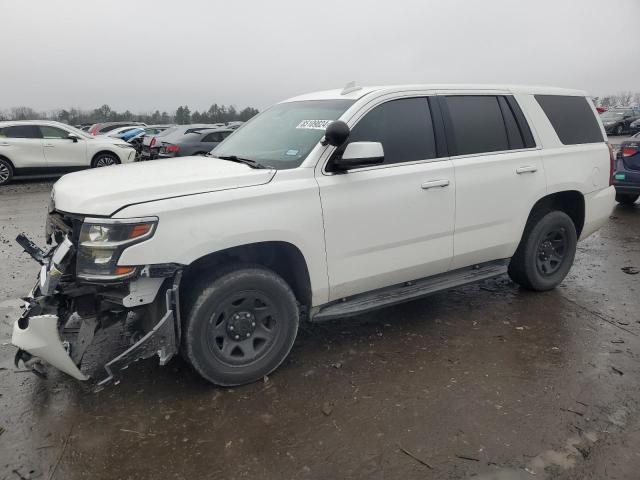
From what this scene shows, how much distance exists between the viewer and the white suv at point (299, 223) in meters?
2.93

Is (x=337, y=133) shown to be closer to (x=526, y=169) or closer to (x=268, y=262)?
(x=268, y=262)

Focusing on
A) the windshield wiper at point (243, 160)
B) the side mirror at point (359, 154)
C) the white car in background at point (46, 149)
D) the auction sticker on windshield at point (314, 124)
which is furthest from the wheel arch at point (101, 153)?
the side mirror at point (359, 154)

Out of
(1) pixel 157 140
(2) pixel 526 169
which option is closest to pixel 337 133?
(2) pixel 526 169

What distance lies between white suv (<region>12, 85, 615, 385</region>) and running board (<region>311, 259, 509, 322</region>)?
0.02 m

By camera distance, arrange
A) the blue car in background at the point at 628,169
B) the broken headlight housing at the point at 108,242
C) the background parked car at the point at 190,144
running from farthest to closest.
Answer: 1. the background parked car at the point at 190,144
2. the blue car in background at the point at 628,169
3. the broken headlight housing at the point at 108,242

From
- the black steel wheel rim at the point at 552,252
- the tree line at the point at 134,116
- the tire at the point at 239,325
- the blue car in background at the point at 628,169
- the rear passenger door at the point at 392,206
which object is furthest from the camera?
the tree line at the point at 134,116

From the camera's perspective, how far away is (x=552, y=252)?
16.4 feet

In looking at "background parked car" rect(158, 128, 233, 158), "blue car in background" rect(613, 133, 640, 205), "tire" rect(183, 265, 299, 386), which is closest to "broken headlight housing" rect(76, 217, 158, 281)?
"tire" rect(183, 265, 299, 386)

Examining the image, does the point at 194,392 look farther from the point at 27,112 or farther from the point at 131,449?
the point at 27,112

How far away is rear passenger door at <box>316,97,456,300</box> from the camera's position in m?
3.50

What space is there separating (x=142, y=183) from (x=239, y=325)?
1.08 meters

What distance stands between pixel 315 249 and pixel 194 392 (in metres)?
1.23

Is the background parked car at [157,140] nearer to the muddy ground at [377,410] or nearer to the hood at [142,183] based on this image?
the muddy ground at [377,410]

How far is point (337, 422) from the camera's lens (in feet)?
9.87
